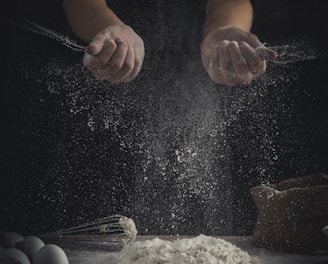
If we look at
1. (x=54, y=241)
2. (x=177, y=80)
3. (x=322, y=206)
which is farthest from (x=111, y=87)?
(x=322, y=206)

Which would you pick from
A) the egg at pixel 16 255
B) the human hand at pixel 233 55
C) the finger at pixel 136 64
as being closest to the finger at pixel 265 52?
the human hand at pixel 233 55

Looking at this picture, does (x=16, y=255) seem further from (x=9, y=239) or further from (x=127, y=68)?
(x=127, y=68)

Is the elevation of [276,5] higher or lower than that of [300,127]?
higher

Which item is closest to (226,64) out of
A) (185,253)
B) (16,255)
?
(185,253)

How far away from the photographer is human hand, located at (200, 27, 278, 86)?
2.19ft

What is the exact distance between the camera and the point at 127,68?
68cm

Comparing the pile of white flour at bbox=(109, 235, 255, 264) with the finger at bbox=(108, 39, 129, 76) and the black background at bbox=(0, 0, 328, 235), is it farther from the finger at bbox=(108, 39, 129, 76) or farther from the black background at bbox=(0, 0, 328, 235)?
the finger at bbox=(108, 39, 129, 76)

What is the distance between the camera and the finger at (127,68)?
67cm

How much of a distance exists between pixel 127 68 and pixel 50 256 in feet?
0.78

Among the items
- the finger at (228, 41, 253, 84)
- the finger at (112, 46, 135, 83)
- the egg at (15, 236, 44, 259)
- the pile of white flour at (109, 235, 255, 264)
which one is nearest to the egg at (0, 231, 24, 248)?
the egg at (15, 236, 44, 259)

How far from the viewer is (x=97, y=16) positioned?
70 centimetres

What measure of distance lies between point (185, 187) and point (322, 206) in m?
0.17

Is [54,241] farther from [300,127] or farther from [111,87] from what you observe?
[300,127]

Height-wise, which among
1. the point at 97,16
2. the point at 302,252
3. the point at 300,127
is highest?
the point at 97,16
